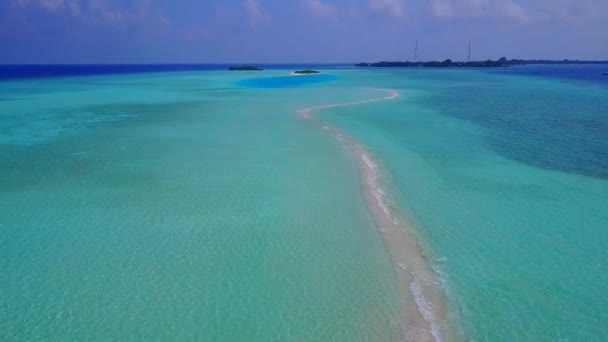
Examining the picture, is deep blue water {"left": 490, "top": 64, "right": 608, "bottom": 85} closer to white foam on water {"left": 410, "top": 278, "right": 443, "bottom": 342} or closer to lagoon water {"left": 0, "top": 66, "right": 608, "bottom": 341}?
lagoon water {"left": 0, "top": 66, "right": 608, "bottom": 341}

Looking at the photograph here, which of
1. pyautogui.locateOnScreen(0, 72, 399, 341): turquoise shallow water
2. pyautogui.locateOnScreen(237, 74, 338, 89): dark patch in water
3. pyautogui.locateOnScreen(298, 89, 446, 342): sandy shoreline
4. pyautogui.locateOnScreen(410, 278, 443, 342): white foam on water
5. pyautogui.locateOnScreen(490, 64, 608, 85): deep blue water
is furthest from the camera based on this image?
pyautogui.locateOnScreen(490, 64, 608, 85): deep blue water

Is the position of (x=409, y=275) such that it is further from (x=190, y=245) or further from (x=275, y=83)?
(x=275, y=83)

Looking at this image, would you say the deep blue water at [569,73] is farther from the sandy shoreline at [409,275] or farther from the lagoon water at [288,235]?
the sandy shoreline at [409,275]

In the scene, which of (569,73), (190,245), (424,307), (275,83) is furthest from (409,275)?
(569,73)

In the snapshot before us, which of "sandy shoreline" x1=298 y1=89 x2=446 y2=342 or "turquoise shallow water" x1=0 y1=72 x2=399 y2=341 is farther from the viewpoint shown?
"turquoise shallow water" x1=0 y1=72 x2=399 y2=341

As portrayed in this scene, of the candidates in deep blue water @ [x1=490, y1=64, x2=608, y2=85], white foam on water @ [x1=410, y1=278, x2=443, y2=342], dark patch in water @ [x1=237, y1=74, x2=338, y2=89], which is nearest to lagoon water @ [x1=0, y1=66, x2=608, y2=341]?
white foam on water @ [x1=410, y1=278, x2=443, y2=342]

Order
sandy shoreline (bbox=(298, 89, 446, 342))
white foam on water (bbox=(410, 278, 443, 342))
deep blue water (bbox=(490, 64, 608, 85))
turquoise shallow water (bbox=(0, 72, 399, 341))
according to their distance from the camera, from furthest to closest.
→ deep blue water (bbox=(490, 64, 608, 85)), turquoise shallow water (bbox=(0, 72, 399, 341)), sandy shoreline (bbox=(298, 89, 446, 342)), white foam on water (bbox=(410, 278, 443, 342))

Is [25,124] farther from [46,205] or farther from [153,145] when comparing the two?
[46,205]

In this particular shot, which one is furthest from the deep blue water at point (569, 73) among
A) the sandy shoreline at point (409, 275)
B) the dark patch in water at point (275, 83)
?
the sandy shoreline at point (409, 275)
